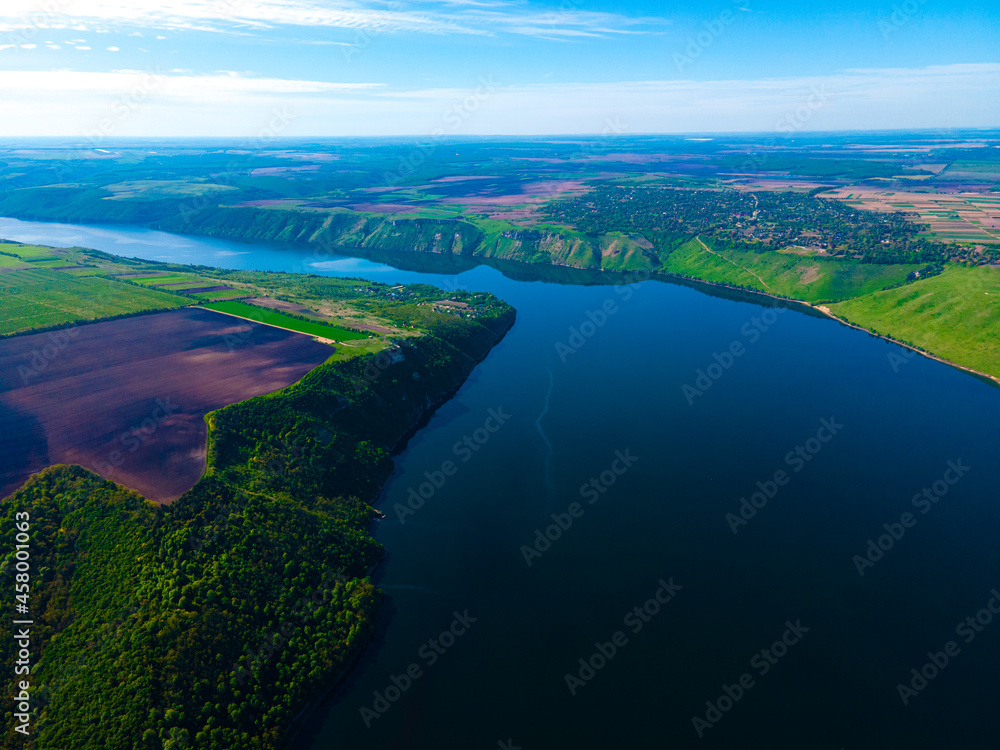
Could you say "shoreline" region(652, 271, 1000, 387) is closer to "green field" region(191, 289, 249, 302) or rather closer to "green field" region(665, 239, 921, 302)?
"green field" region(665, 239, 921, 302)

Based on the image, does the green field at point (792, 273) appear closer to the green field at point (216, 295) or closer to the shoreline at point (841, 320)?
the shoreline at point (841, 320)

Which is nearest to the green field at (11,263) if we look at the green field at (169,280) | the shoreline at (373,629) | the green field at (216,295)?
the green field at (169,280)

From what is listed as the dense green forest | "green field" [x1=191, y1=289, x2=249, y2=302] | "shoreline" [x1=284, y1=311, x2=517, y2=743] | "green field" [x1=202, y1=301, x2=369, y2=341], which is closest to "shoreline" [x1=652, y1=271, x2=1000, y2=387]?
"shoreline" [x1=284, y1=311, x2=517, y2=743]

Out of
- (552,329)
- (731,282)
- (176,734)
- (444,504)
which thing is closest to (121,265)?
(552,329)

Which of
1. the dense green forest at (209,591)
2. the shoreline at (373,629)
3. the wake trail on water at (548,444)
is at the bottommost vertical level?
the shoreline at (373,629)

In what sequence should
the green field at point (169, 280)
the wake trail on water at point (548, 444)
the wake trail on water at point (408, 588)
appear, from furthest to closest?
the green field at point (169, 280), the wake trail on water at point (548, 444), the wake trail on water at point (408, 588)

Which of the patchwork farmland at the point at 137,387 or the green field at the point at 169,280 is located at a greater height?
the patchwork farmland at the point at 137,387

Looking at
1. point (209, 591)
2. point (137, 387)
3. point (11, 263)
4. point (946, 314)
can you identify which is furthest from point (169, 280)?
point (946, 314)
